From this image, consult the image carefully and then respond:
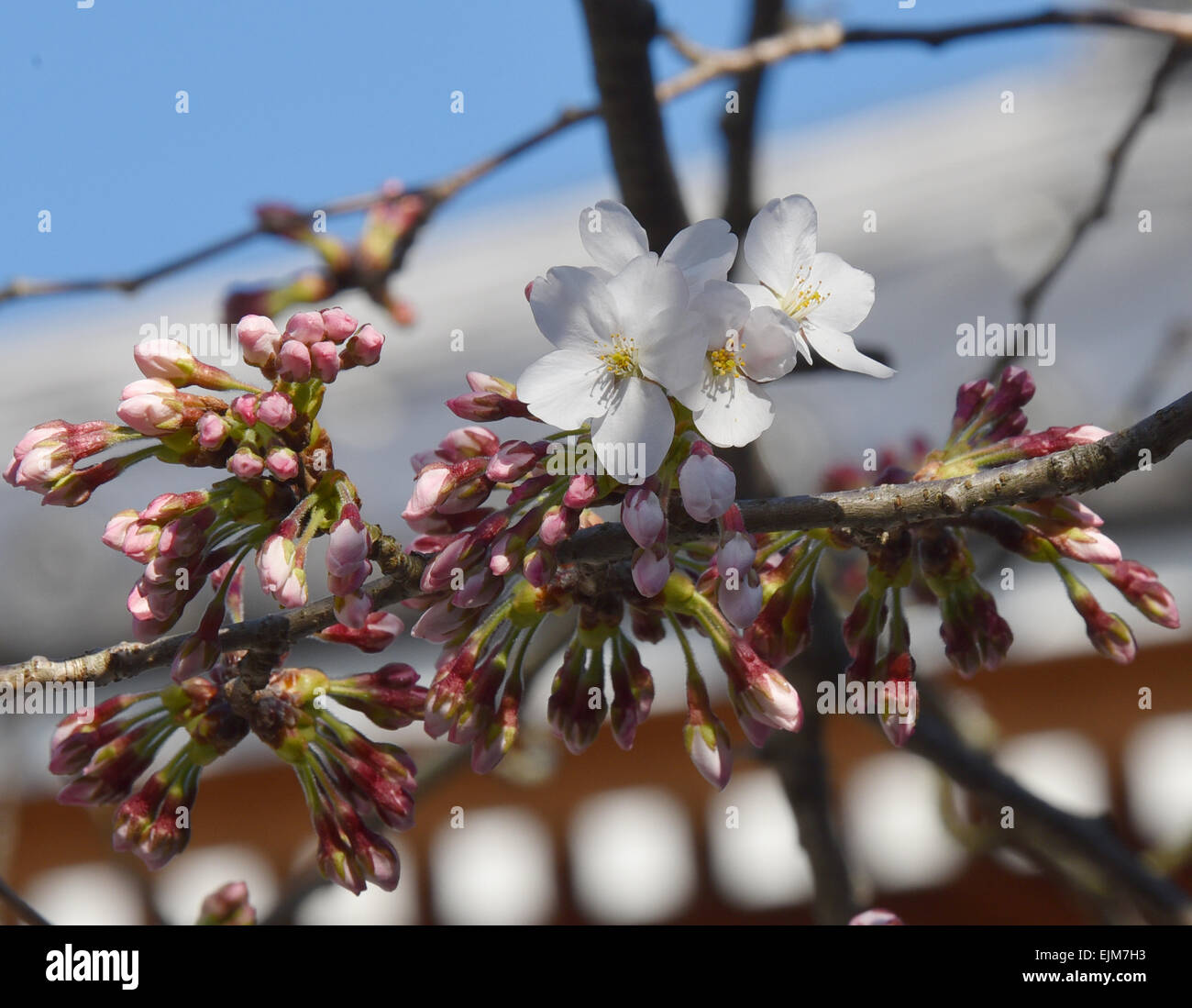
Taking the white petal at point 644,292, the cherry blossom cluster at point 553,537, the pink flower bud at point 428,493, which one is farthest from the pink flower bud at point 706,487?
the pink flower bud at point 428,493

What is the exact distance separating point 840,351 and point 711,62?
1095mm

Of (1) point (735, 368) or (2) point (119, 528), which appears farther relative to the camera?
(2) point (119, 528)

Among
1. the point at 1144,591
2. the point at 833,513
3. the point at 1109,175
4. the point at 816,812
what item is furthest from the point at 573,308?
the point at 1109,175

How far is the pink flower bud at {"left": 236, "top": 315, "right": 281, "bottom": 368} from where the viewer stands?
0.99 m

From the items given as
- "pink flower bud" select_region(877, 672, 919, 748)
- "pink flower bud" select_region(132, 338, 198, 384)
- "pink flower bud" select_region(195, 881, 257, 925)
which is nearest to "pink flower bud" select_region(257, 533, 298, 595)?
"pink flower bud" select_region(132, 338, 198, 384)

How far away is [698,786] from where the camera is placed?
14.4 ft

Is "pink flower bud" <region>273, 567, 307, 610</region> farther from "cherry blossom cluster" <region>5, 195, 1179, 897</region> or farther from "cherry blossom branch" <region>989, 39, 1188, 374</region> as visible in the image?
"cherry blossom branch" <region>989, 39, 1188, 374</region>

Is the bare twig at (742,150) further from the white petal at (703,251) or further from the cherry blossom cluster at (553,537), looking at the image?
the white petal at (703,251)

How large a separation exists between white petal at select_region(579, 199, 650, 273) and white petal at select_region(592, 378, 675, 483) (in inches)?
4.4

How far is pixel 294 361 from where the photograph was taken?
38.0 inches

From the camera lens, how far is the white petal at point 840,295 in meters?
0.98

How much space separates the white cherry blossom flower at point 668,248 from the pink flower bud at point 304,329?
0.81 feet

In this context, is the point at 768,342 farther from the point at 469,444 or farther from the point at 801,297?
the point at 469,444
